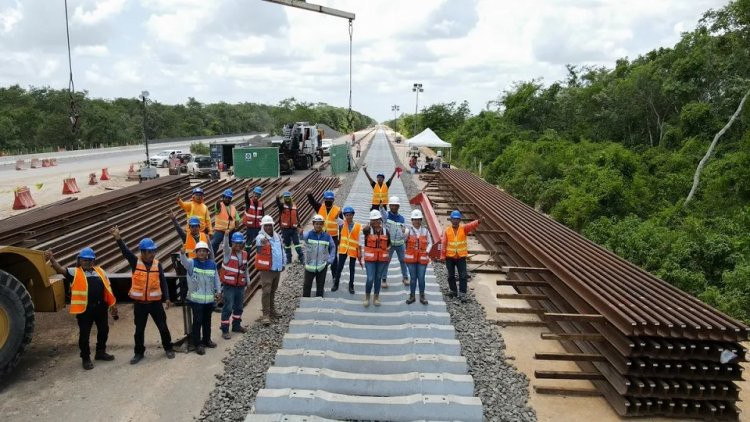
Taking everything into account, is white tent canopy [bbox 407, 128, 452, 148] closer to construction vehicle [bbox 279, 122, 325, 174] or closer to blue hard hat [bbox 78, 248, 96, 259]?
construction vehicle [bbox 279, 122, 325, 174]

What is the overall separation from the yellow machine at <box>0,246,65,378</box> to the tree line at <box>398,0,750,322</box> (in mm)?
10641

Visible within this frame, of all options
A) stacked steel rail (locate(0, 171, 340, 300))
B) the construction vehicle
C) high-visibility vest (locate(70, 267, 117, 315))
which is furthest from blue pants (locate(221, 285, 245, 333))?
the construction vehicle

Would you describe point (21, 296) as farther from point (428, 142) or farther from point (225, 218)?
point (428, 142)

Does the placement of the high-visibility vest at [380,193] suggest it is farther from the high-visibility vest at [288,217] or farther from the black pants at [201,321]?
the black pants at [201,321]

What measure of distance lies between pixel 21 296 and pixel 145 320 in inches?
55.7

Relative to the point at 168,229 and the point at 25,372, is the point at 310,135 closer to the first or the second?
the point at 168,229

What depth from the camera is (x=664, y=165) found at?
61.4 feet

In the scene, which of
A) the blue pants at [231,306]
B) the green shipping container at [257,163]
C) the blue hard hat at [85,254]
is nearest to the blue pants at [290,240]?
the blue pants at [231,306]

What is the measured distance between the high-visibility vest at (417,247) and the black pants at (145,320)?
3.74m

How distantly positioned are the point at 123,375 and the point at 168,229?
7.38m

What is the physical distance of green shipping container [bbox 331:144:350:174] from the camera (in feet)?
88.0

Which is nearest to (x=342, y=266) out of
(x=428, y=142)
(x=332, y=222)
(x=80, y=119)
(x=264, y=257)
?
(x=332, y=222)

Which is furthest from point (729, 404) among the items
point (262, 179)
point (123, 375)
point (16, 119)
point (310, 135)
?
point (16, 119)

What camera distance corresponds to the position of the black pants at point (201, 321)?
665 cm
